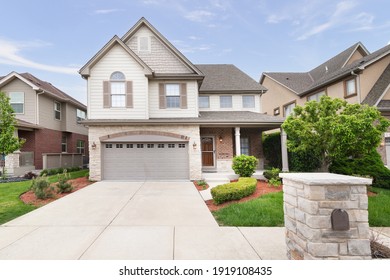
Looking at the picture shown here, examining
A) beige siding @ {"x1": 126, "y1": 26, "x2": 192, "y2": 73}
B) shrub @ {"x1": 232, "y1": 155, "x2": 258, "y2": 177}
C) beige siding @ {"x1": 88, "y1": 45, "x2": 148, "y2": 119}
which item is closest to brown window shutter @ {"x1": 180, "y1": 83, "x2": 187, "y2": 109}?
beige siding @ {"x1": 126, "y1": 26, "x2": 192, "y2": 73}

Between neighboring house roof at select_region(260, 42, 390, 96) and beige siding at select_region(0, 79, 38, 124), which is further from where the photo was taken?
neighboring house roof at select_region(260, 42, 390, 96)

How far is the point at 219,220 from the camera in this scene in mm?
5695

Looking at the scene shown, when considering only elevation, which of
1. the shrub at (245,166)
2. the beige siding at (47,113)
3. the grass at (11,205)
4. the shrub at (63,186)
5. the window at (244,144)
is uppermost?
the beige siding at (47,113)

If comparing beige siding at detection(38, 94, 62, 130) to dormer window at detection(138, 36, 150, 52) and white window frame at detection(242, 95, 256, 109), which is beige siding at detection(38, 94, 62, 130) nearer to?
dormer window at detection(138, 36, 150, 52)

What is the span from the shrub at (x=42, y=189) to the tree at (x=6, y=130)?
626 centimetres

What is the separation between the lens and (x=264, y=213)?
19.2 feet

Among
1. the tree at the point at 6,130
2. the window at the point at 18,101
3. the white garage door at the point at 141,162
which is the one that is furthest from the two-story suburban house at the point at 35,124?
the white garage door at the point at 141,162

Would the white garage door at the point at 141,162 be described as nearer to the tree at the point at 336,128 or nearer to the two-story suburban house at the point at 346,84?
the tree at the point at 336,128

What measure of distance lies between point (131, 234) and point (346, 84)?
17.5 metres

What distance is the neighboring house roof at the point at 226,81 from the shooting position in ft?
51.6

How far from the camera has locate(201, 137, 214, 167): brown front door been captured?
14.7 meters

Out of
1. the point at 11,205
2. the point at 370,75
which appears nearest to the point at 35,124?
the point at 11,205

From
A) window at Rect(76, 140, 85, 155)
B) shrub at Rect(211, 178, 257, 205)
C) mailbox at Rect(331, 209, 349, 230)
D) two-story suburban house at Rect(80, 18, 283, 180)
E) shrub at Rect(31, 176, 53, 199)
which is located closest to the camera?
mailbox at Rect(331, 209, 349, 230)

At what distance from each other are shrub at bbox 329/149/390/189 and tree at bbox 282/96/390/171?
2187 mm
